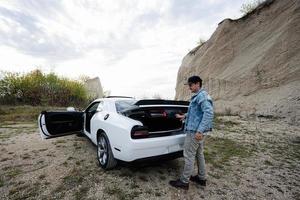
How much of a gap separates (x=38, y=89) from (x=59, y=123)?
15.7 metres

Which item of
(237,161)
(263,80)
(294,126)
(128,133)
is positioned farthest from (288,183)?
(263,80)

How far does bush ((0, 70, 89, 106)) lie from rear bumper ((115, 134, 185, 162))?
1784 cm

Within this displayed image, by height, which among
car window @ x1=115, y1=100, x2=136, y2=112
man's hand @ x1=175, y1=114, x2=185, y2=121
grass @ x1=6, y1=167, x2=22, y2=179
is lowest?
grass @ x1=6, y1=167, x2=22, y2=179

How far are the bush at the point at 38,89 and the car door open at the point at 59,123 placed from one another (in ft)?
49.9

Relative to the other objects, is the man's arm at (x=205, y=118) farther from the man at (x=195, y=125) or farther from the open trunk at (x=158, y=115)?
the open trunk at (x=158, y=115)

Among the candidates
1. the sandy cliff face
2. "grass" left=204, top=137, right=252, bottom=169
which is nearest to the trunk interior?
"grass" left=204, top=137, right=252, bottom=169

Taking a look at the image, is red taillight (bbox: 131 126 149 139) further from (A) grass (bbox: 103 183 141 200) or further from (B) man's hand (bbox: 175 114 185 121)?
(A) grass (bbox: 103 183 141 200)

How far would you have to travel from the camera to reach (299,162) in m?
3.92

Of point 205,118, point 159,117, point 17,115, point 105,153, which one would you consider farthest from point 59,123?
point 17,115

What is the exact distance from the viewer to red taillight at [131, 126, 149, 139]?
2.58 m

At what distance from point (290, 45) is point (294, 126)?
18.3 feet

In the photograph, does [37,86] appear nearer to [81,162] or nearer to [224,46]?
[81,162]

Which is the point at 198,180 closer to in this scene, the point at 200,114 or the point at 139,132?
the point at 200,114

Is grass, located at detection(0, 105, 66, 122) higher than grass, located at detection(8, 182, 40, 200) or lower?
higher
